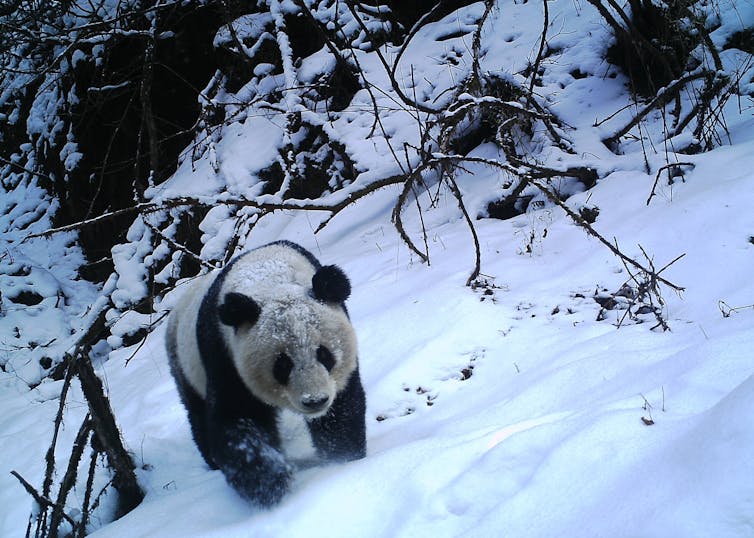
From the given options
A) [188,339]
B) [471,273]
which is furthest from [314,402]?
[471,273]

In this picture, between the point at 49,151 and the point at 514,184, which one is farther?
the point at 49,151

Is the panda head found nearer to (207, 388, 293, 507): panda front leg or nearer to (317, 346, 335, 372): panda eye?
(317, 346, 335, 372): panda eye

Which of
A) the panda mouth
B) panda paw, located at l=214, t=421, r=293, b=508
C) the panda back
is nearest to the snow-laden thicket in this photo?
panda paw, located at l=214, t=421, r=293, b=508

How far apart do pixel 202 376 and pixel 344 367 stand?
0.99m

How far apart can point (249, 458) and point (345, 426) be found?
0.54m

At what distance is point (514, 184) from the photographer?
6.37m

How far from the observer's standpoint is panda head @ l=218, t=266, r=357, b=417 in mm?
2641

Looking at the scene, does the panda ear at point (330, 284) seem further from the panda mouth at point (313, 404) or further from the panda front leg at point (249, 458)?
the panda front leg at point (249, 458)

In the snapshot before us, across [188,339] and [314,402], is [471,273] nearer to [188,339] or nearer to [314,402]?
[188,339]

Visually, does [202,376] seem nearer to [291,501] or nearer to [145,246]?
[291,501]

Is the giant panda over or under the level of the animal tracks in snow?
over

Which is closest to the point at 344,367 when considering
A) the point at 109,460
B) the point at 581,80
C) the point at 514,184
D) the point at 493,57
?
the point at 109,460

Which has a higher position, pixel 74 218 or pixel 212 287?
pixel 212 287

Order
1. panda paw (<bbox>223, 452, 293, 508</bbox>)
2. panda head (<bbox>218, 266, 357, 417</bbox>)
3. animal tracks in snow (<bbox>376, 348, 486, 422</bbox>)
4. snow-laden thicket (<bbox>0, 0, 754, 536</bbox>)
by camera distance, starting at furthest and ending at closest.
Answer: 1. animal tracks in snow (<bbox>376, 348, 486, 422</bbox>)
2. panda head (<bbox>218, 266, 357, 417</bbox>)
3. panda paw (<bbox>223, 452, 293, 508</bbox>)
4. snow-laden thicket (<bbox>0, 0, 754, 536</bbox>)
